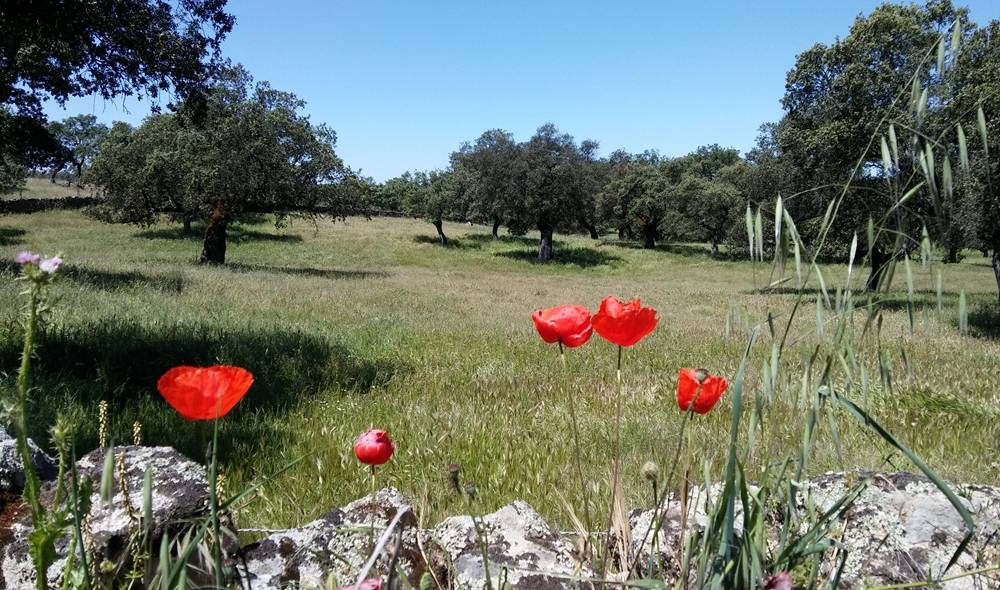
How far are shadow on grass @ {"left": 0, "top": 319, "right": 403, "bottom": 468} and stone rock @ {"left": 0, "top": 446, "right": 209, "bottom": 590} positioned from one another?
2.13 m

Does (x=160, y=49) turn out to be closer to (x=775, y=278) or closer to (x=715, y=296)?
(x=775, y=278)

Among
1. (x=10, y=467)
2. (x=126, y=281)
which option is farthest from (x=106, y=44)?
(x=10, y=467)

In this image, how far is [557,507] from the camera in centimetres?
304

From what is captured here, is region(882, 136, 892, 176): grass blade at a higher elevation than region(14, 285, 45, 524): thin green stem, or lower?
higher

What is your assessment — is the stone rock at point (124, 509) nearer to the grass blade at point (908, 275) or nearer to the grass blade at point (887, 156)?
the grass blade at point (908, 275)

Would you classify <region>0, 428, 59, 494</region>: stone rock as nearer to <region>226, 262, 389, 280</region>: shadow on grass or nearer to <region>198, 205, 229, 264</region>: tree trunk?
<region>226, 262, 389, 280</region>: shadow on grass

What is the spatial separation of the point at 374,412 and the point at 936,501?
4.12 meters

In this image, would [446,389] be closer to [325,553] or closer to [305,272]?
[325,553]

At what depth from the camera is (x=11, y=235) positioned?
118 feet

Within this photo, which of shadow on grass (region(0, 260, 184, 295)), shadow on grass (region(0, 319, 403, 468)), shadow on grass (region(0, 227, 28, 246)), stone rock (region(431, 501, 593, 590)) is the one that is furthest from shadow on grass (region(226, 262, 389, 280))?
stone rock (region(431, 501, 593, 590))

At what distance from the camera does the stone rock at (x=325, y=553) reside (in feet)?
5.47

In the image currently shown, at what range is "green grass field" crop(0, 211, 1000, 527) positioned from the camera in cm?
326

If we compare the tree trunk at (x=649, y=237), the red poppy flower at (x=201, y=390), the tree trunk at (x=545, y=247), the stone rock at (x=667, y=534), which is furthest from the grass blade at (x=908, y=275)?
the tree trunk at (x=649, y=237)

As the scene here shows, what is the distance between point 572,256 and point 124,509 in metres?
42.0
